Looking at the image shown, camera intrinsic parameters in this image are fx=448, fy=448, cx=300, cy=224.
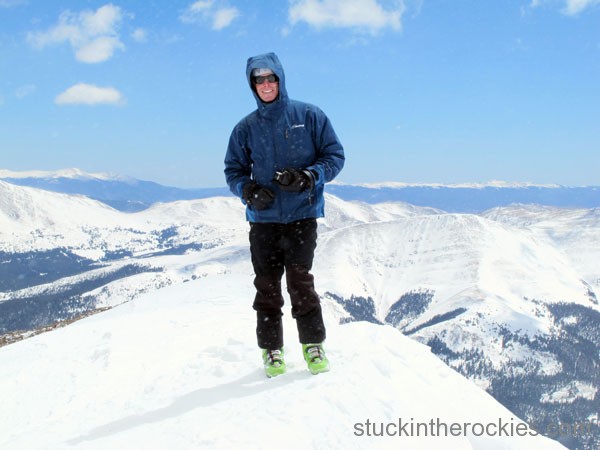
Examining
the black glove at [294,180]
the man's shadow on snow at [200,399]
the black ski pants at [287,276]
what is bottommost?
the man's shadow on snow at [200,399]

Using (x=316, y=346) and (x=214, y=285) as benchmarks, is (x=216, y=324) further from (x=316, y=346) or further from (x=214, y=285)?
(x=214, y=285)

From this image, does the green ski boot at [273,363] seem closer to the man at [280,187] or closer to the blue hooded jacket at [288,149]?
the man at [280,187]

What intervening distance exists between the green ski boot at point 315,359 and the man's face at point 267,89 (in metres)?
3.83

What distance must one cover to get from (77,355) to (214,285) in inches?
272

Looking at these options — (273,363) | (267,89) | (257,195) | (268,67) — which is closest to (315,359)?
(273,363)

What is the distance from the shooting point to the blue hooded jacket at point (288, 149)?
22.1ft

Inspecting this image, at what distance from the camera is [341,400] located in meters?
5.43

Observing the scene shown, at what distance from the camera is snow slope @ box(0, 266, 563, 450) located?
4.98m

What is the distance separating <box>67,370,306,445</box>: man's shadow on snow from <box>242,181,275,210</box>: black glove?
2.59m

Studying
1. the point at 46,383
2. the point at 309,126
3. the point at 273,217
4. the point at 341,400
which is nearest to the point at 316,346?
the point at 341,400

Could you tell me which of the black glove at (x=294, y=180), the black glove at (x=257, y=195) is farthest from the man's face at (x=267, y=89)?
the black glove at (x=257, y=195)

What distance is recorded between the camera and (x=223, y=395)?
6.36 m

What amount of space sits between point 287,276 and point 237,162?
2.00 meters

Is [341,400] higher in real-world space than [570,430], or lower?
higher
